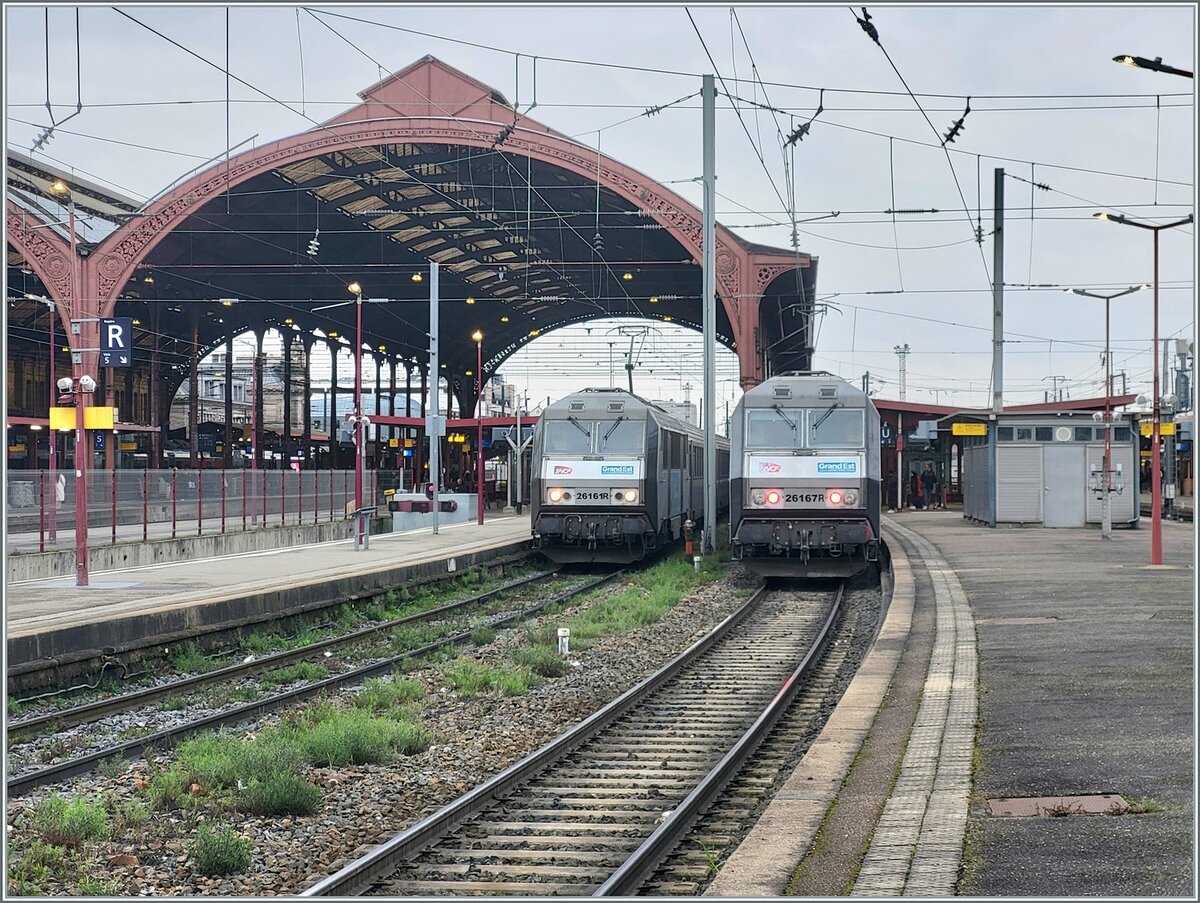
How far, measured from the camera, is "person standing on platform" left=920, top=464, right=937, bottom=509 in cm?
5450

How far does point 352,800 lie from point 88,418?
491 inches

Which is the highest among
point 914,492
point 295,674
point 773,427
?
point 773,427

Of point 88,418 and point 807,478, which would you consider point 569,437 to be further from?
point 88,418

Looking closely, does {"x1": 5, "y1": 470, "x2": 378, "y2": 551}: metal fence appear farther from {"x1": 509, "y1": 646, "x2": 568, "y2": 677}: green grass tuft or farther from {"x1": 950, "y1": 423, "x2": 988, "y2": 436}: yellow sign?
{"x1": 950, "y1": 423, "x2": 988, "y2": 436}: yellow sign

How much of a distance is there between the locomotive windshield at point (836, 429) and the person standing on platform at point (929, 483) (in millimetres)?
32560

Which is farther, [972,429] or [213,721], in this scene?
[972,429]

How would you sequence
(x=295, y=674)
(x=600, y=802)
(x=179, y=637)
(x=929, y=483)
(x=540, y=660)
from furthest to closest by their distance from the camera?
(x=929, y=483), (x=179, y=637), (x=295, y=674), (x=540, y=660), (x=600, y=802)

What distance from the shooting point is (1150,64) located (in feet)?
44.9

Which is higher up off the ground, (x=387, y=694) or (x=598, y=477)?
(x=598, y=477)

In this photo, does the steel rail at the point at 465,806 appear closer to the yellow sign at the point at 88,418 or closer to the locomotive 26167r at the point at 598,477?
the yellow sign at the point at 88,418

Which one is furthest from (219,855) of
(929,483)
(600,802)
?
(929,483)

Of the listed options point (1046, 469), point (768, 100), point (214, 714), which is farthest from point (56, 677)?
point (1046, 469)

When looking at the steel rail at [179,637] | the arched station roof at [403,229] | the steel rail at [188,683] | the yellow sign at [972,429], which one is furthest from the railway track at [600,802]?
the yellow sign at [972,429]

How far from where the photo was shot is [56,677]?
46.1 feet
